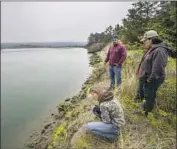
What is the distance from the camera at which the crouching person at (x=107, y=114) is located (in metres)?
3.82

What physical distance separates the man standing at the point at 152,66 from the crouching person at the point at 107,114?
2.61 feet

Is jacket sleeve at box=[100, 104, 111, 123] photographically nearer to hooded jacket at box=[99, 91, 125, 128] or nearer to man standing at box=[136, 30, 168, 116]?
hooded jacket at box=[99, 91, 125, 128]

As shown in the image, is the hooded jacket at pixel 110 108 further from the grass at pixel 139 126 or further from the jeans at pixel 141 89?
the jeans at pixel 141 89

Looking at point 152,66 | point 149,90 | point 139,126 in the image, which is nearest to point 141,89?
point 149,90

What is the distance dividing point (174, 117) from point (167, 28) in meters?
7.18

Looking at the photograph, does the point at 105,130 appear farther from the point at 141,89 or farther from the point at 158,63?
the point at 141,89

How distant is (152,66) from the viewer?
170 inches

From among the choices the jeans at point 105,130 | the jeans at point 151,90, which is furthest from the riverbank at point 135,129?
the jeans at point 151,90

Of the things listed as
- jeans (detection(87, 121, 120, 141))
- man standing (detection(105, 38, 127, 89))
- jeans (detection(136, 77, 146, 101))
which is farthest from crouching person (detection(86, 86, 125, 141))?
man standing (detection(105, 38, 127, 89))

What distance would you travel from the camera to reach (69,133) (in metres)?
5.02

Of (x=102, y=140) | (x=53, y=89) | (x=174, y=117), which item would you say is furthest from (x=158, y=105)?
(x=53, y=89)

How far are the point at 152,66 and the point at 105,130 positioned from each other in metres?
1.31

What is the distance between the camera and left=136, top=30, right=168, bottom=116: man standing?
4.22m

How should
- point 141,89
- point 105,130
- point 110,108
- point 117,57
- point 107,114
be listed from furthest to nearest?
point 117,57
point 141,89
point 105,130
point 107,114
point 110,108
